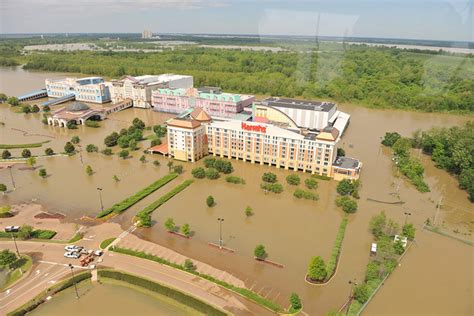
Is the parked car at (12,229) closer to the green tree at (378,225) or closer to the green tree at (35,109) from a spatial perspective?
the green tree at (378,225)

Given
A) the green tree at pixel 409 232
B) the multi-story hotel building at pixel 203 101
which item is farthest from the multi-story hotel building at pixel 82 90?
the green tree at pixel 409 232

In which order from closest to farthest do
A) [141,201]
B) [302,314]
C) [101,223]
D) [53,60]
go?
1. [302,314]
2. [101,223]
3. [141,201]
4. [53,60]

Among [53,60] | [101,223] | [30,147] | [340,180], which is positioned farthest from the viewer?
[53,60]

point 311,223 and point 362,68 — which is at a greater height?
point 362,68

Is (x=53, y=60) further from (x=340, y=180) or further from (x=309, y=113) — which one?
(x=340, y=180)

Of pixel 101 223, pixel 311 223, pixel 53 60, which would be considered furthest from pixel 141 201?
pixel 53 60

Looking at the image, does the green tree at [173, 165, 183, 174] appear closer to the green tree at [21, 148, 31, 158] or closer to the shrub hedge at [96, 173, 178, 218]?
the shrub hedge at [96, 173, 178, 218]

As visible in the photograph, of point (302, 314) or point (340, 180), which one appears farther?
point (340, 180)

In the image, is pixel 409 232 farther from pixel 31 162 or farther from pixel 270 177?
pixel 31 162
